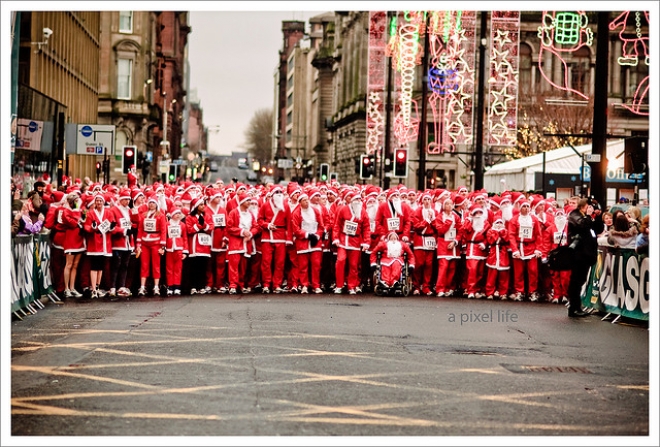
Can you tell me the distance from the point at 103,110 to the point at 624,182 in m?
53.2

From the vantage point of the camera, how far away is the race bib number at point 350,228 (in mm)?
22578

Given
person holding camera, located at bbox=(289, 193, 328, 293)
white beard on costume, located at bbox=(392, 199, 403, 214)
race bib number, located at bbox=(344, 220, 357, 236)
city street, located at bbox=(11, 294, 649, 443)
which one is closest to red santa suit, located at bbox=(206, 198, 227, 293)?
person holding camera, located at bbox=(289, 193, 328, 293)

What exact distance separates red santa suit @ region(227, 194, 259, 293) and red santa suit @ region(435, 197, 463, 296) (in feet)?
11.7

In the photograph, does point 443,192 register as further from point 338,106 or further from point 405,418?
point 338,106

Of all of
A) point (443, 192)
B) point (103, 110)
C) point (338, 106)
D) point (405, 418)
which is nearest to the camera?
point (405, 418)

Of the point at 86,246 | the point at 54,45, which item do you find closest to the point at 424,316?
the point at 86,246

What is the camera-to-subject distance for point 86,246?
68.5ft

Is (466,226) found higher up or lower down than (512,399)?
Result: higher up

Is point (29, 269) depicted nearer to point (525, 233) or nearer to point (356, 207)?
point (356, 207)

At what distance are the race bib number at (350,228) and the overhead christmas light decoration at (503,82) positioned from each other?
66.9 feet

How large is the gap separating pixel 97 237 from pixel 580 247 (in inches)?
336

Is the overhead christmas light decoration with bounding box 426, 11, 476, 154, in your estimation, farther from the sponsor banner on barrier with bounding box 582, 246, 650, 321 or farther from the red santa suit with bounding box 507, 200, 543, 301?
the sponsor banner on barrier with bounding box 582, 246, 650, 321

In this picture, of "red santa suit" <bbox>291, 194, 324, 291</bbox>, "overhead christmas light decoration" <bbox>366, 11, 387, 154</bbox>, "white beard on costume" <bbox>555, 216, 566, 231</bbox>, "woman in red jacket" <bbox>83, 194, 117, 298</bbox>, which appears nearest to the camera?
"woman in red jacket" <bbox>83, 194, 117, 298</bbox>

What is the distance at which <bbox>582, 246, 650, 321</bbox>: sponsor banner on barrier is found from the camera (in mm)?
16797
